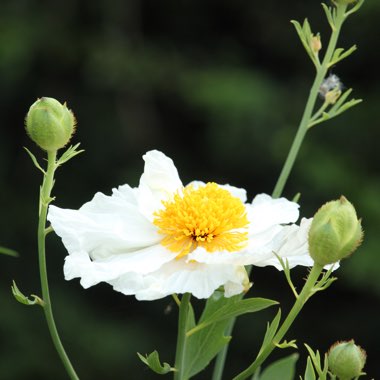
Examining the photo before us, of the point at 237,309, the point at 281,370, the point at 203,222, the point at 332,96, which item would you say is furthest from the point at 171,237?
the point at 332,96

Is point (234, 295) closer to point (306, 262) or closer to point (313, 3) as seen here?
point (306, 262)

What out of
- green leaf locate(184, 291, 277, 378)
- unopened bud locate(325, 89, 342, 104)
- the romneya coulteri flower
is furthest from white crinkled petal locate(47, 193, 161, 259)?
unopened bud locate(325, 89, 342, 104)

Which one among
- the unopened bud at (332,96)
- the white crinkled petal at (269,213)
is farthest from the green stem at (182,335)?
the unopened bud at (332,96)

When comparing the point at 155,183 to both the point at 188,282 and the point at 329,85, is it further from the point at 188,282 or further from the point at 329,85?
the point at 329,85

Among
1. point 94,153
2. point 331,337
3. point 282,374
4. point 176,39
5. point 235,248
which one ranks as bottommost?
point 331,337

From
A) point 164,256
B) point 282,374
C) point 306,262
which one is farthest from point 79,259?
point 282,374
